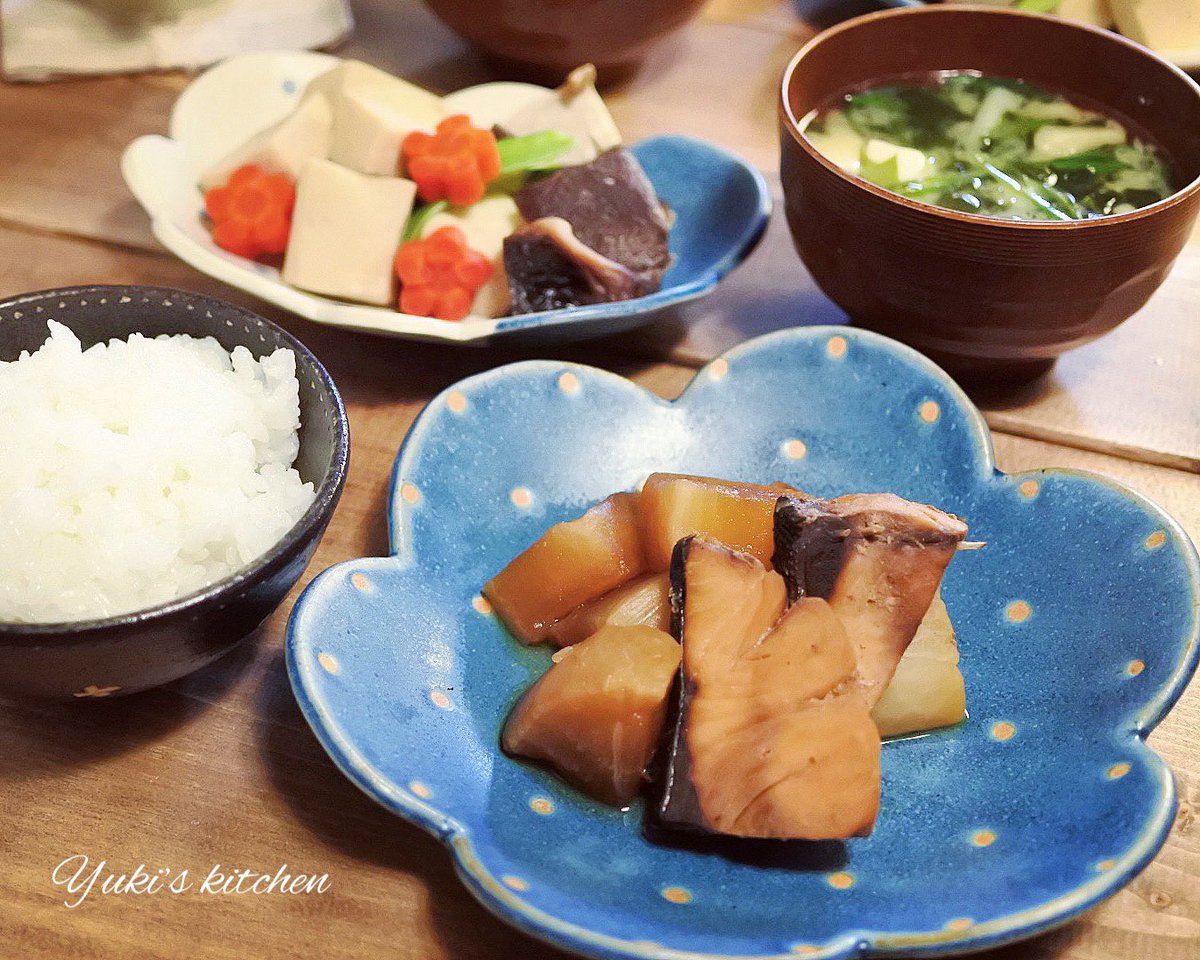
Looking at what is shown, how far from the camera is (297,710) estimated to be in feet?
5.12

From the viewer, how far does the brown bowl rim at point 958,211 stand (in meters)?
1.72

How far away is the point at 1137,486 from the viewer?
1960mm

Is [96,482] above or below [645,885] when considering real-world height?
above

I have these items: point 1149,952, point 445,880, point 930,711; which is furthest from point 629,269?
point 1149,952

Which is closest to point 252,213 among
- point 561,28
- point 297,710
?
point 561,28

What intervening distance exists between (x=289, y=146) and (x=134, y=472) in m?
1.10

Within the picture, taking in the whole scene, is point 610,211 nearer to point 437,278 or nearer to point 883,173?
point 437,278

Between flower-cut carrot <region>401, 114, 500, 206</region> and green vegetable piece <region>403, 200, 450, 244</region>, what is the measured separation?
16 millimetres

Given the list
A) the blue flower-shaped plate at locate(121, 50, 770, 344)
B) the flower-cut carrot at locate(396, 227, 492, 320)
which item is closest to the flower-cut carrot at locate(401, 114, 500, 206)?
the flower-cut carrot at locate(396, 227, 492, 320)

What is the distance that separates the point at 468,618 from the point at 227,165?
124 centimetres

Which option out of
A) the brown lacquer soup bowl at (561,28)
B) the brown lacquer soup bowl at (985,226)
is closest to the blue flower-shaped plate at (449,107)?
the brown lacquer soup bowl at (561,28)

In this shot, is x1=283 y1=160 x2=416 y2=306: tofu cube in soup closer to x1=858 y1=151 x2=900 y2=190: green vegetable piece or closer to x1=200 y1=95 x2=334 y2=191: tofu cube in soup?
x1=200 y1=95 x2=334 y2=191: tofu cube in soup

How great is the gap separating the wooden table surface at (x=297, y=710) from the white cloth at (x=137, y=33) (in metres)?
0.06

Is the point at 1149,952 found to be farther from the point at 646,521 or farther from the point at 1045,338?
the point at 1045,338
